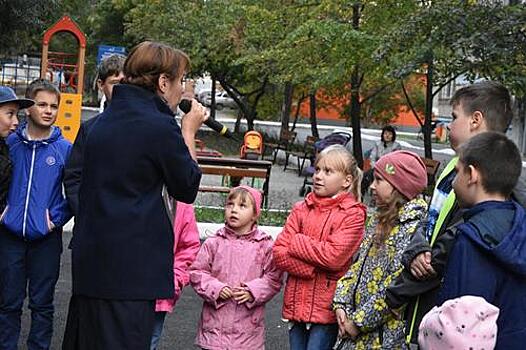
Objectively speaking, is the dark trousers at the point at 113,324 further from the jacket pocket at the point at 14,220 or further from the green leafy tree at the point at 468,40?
the green leafy tree at the point at 468,40

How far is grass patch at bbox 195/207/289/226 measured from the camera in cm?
1166

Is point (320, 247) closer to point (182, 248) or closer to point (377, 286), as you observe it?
point (377, 286)

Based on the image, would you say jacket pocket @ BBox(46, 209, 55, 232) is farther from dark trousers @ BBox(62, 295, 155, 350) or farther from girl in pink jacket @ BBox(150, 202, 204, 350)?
dark trousers @ BBox(62, 295, 155, 350)

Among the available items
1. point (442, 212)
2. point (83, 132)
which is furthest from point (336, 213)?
point (83, 132)

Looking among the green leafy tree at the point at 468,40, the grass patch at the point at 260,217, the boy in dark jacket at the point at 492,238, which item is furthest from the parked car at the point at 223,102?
the boy in dark jacket at the point at 492,238

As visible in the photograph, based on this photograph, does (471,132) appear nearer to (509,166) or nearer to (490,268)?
(509,166)

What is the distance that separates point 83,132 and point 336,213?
153 cm

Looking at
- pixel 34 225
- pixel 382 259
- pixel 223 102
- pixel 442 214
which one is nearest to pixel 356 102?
pixel 34 225

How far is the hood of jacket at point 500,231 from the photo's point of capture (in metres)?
3.26

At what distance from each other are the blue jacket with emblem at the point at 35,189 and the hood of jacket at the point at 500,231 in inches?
113

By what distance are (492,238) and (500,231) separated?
49 mm

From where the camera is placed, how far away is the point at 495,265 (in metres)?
3.29

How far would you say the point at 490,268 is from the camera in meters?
3.29

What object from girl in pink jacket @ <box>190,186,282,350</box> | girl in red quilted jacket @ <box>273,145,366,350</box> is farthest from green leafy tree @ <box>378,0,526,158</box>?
girl in pink jacket @ <box>190,186,282,350</box>
